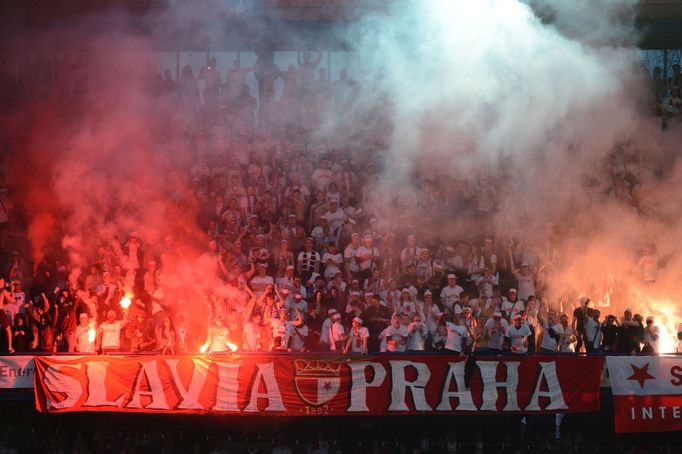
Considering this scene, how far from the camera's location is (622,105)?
50.9 feet

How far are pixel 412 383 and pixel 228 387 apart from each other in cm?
239

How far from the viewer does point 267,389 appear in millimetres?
10891

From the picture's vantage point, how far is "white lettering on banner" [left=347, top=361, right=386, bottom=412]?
35.6 feet

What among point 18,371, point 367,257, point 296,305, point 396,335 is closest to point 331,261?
point 367,257

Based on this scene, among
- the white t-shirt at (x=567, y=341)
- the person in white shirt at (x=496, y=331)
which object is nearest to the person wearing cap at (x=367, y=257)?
the person in white shirt at (x=496, y=331)

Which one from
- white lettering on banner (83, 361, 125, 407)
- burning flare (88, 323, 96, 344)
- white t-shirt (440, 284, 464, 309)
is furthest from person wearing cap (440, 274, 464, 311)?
burning flare (88, 323, 96, 344)

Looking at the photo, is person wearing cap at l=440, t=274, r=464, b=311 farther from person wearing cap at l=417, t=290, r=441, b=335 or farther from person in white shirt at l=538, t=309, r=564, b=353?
person in white shirt at l=538, t=309, r=564, b=353

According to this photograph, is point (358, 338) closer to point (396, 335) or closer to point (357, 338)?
point (357, 338)

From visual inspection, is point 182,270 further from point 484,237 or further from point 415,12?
point 415,12

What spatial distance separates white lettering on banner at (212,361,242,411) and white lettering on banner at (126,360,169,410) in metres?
0.73

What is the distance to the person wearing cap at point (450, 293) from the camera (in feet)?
41.1

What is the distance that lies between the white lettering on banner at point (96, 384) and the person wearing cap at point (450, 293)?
4923 millimetres

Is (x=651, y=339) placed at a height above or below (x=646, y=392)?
above

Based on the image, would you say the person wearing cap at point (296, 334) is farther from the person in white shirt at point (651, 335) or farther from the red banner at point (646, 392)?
the person in white shirt at point (651, 335)
